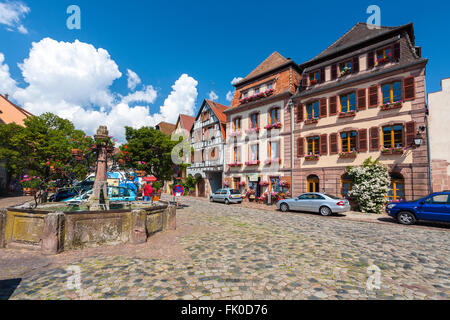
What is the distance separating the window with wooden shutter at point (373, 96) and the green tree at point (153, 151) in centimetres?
1457

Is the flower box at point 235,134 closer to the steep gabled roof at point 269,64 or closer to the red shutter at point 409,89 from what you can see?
the steep gabled roof at point 269,64

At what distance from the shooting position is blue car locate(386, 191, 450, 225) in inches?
400

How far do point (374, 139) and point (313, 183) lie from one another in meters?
5.53

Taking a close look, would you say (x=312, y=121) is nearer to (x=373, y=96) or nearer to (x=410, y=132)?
(x=373, y=96)

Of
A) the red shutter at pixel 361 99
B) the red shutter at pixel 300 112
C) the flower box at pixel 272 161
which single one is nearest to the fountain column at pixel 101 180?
the flower box at pixel 272 161

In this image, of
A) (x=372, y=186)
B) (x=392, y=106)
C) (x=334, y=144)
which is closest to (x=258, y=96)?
(x=334, y=144)

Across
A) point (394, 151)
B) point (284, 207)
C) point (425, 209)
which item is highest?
point (394, 151)

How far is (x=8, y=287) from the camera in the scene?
4.04 m

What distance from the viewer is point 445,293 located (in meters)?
3.99

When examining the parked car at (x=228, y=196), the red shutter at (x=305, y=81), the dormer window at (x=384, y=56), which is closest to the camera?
the dormer window at (x=384, y=56)

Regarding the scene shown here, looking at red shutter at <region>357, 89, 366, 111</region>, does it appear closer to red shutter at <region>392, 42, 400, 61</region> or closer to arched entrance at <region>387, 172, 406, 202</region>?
red shutter at <region>392, 42, 400, 61</region>

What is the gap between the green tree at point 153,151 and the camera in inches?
635
